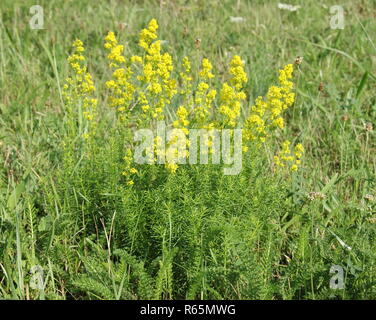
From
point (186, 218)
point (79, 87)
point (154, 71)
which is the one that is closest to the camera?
point (186, 218)

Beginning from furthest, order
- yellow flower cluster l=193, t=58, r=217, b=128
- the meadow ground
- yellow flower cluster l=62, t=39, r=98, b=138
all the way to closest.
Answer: yellow flower cluster l=62, t=39, r=98, b=138 < yellow flower cluster l=193, t=58, r=217, b=128 < the meadow ground

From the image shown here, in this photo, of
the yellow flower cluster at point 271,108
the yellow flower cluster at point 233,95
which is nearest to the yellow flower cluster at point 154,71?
the yellow flower cluster at point 233,95

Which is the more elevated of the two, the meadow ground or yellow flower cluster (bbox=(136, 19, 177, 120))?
yellow flower cluster (bbox=(136, 19, 177, 120))

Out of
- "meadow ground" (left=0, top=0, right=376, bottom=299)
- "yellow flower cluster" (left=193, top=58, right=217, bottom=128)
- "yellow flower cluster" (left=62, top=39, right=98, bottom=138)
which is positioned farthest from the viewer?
"yellow flower cluster" (left=62, top=39, right=98, bottom=138)

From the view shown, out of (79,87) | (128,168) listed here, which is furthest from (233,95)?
(79,87)

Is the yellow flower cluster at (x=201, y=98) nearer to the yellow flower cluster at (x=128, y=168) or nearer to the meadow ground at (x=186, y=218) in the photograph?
the meadow ground at (x=186, y=218)

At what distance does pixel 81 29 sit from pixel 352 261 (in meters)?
3.17

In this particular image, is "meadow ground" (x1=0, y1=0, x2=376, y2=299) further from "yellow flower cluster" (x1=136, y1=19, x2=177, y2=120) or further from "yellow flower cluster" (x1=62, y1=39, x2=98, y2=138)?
"yellow flower cluster" (x1=136, y1=19, x2=177, y2=120)

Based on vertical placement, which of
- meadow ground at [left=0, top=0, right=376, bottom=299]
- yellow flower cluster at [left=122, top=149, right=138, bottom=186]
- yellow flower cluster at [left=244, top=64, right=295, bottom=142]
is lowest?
meadow ground at [left=0, top=0, right=376, bottom=299]

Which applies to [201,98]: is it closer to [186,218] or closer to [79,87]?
[186,218]

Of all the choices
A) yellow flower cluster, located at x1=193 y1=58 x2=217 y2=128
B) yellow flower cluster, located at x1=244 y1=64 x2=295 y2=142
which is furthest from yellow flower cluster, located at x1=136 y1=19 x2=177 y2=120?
yellow flower cluster, located at x1=244 y1=64 x2=295 y2=142

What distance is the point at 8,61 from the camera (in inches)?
163

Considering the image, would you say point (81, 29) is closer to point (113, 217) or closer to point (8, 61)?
point (8, 61)

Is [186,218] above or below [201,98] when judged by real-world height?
below
